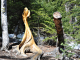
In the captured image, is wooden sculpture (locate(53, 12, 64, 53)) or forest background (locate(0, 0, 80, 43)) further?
forest background (locate(0, 0, 80, 43))

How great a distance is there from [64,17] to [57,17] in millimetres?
7774

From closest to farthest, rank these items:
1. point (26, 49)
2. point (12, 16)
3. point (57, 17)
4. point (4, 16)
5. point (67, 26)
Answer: point (57, 17) < point (26, 49) < point (4, 16) < point (67, 26) < point (12, 16)

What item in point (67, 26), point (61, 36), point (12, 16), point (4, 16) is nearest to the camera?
point (61, 36)

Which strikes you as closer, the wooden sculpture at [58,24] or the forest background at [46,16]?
the wooden sculpture at [58,24]

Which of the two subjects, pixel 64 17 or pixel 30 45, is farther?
pixel 64 17

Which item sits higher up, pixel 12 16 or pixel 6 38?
pixel 12 16

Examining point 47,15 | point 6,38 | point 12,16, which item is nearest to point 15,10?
point 12,16

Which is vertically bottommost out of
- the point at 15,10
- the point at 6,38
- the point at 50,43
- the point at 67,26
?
the point at 50,43

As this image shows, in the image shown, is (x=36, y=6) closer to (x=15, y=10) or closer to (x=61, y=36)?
(x=15, y=10)

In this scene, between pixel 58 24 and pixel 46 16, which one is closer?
pixel 58 24

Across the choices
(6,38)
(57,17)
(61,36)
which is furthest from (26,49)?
(57,17)

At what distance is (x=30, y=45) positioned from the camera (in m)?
7.89

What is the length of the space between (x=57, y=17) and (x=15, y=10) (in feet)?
33.5

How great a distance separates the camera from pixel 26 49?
25.6 feet
